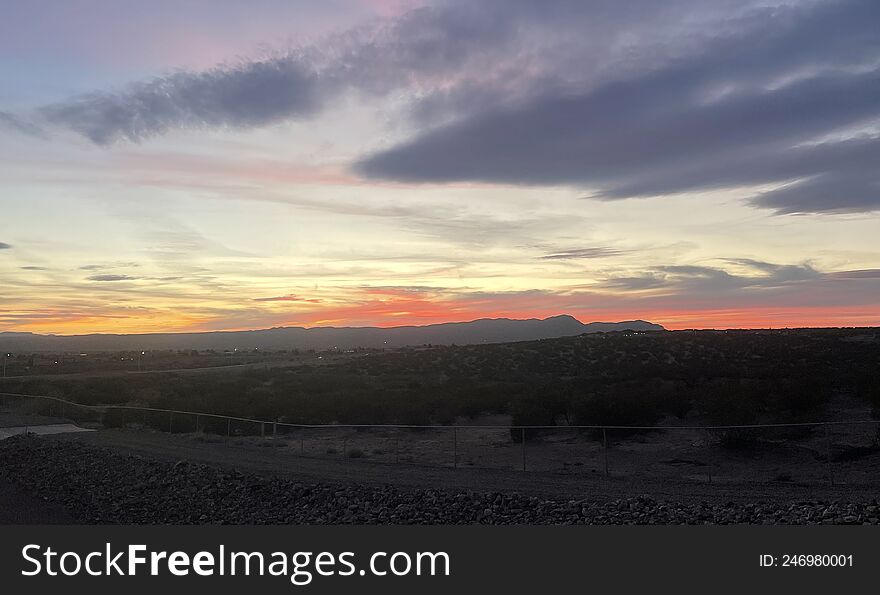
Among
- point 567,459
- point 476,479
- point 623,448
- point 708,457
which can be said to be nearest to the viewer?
point 476,479

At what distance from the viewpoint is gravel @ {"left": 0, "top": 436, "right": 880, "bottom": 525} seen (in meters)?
15.6

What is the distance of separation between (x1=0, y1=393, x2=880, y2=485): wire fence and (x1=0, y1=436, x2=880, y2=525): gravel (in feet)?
15.5

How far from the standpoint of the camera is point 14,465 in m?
29.5

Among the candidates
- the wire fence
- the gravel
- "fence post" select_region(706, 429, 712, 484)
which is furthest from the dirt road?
"fence post" select_region(706, 429, 712, 484)

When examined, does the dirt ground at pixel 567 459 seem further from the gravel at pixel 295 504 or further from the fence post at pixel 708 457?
the gravel at pixel 295 504

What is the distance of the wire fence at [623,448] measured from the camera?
22609mm

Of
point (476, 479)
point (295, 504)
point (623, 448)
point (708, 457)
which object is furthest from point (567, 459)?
point (295, 504)

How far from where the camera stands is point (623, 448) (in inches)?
1081

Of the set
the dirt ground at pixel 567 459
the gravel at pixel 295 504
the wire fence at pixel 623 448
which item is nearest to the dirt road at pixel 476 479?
the dirt ground at pixel 567 459

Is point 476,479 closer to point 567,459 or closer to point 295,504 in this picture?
point 295,504

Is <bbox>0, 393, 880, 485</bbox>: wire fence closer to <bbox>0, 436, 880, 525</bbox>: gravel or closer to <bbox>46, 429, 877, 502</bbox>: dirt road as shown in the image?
<bbox>46, 429, 877, 502</bbox>: dirt road

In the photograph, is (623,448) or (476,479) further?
(623,448)

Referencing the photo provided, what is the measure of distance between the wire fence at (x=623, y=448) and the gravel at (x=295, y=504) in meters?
4.71

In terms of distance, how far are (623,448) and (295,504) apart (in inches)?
493
